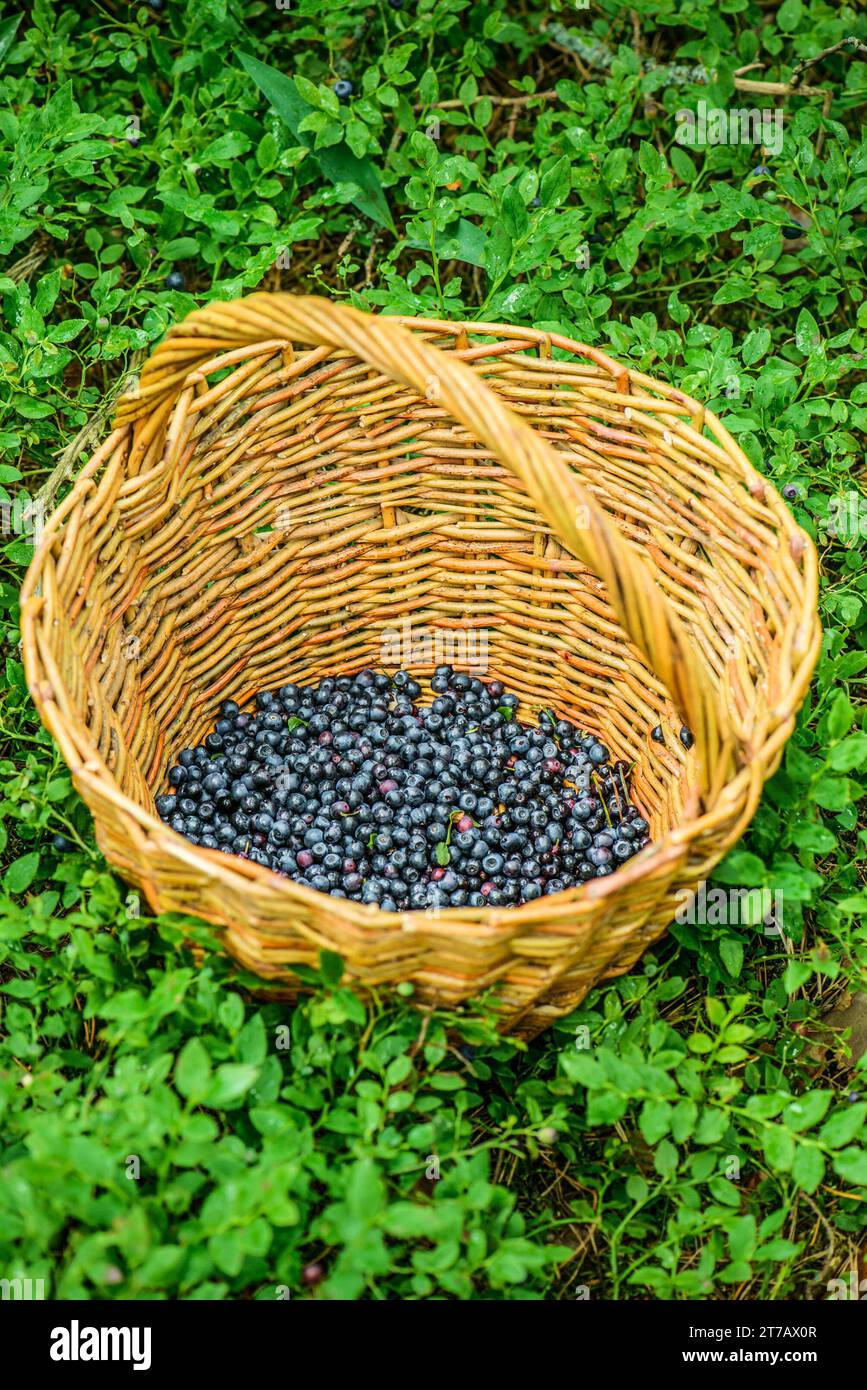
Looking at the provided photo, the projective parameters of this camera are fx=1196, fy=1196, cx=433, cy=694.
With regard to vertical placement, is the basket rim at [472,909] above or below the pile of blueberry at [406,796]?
above

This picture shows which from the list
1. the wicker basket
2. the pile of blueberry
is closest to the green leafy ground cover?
the wicker basket

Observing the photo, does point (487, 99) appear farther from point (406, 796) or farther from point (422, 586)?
point (406, 796)

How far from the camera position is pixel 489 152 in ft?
9.76

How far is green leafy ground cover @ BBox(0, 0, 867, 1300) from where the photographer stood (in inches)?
59.1

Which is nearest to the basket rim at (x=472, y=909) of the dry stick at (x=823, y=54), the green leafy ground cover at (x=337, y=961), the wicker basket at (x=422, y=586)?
the wicker basket at (x=422, y=586)

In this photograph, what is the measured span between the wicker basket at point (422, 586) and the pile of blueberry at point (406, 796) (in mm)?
73

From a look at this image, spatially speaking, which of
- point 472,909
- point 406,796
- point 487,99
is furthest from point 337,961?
point 487,99

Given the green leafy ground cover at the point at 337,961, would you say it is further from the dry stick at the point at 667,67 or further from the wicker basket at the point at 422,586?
the wicker basket at the point at 422,586

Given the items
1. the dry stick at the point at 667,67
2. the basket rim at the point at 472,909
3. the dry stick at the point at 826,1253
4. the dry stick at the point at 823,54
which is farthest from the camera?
the dry stick at the point at 667,67

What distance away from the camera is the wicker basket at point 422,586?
1.53 m

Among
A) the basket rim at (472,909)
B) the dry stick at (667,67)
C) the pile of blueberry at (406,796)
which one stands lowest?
the pile of blueberry at (406,796)

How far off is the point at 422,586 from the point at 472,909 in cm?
99

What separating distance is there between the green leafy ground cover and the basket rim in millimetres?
146
